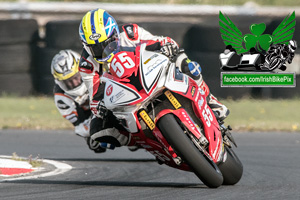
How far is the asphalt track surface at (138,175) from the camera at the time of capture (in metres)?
6.03

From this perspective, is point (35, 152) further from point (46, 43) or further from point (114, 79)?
point (46, 43)

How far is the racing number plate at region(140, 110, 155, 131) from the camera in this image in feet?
19.8

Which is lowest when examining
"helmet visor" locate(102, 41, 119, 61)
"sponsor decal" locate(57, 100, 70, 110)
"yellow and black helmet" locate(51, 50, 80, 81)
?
"sponsor decal" locate(57, 100, 70, 110)

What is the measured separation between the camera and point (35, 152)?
32.9ft

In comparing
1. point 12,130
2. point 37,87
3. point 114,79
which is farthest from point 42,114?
point 114,79

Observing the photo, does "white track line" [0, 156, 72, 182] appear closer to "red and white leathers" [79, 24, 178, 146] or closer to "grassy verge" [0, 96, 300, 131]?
"red and white leathers" [79, 24, 178, 146]

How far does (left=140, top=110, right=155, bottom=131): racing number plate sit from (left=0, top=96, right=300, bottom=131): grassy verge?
6.83 m

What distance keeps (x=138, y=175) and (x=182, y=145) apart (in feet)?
6.28

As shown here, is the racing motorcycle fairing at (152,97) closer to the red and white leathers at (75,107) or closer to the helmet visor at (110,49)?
the helmet visor at (110,49)

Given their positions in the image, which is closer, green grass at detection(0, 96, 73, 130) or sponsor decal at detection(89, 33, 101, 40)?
sponsor decal at detection(89, 33, 101, 40)

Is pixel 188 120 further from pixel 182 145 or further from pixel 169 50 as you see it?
pixel 169 50

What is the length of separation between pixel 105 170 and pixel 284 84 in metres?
8.53

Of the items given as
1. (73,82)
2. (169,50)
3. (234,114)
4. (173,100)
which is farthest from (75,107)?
(234,114)

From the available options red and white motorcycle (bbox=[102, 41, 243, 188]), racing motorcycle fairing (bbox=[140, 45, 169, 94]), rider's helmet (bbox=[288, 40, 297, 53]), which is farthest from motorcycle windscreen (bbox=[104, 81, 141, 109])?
rider's helmet (bbox=[288, 40, 297, 53])
